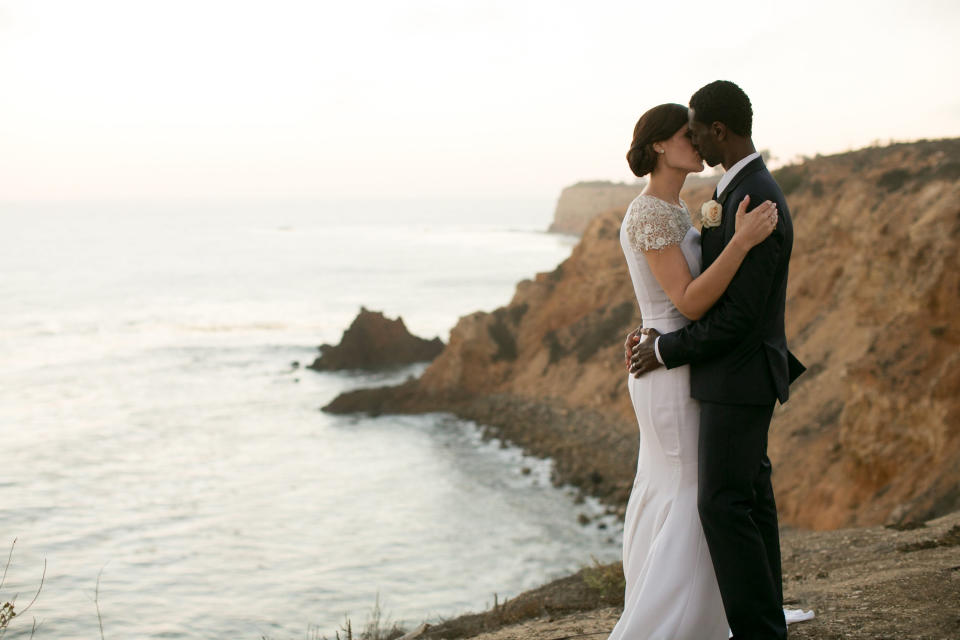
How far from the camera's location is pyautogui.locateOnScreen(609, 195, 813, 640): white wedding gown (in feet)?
11.9

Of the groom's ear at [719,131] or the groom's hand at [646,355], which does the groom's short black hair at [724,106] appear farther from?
the groom's hand at [646,355]

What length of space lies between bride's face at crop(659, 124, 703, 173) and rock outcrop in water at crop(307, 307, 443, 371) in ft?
133

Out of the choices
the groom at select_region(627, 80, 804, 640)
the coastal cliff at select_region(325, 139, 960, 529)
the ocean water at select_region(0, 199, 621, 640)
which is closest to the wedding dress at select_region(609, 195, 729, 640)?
the groom at select_region(627, 80, 804, 640)

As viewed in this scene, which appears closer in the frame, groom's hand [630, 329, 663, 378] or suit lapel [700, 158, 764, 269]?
suit lapel [700, 158, 764, 269]

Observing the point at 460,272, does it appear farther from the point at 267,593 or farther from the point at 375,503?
the point at 267,593

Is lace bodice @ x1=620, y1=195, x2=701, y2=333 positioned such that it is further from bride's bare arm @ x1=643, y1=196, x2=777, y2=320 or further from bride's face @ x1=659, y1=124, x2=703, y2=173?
bride's face @ x1=659, y1=124, x2=703, y2=173

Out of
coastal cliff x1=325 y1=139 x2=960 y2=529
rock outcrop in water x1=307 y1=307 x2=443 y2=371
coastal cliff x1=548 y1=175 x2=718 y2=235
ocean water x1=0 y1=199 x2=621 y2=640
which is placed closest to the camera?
coastal cliff x1=325 y1=139 x2=960 y2=529

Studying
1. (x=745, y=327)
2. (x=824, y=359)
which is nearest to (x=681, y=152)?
(x=745, y=327)

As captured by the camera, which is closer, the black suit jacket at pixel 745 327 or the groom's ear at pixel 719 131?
the black suit jacket at pixel 745 327

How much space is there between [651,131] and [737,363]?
42.7 inches

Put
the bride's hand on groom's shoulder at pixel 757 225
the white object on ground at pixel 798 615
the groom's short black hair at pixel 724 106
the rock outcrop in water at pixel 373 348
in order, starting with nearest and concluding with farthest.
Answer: the bride's hand on groom's shoulder at pixel 757 225 < the groom's short black hair at pixel 724 106 < the white object on ground at pixel 798 615 < the rock outcrop in water at pixel 373 348

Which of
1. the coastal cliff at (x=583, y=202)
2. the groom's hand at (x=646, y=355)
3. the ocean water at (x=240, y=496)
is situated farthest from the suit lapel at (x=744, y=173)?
the coastal cliff at (x=583, y=202)

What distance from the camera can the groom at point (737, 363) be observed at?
3.38 m

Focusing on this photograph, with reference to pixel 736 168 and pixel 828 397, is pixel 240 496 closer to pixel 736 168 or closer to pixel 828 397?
pixel 828 397
